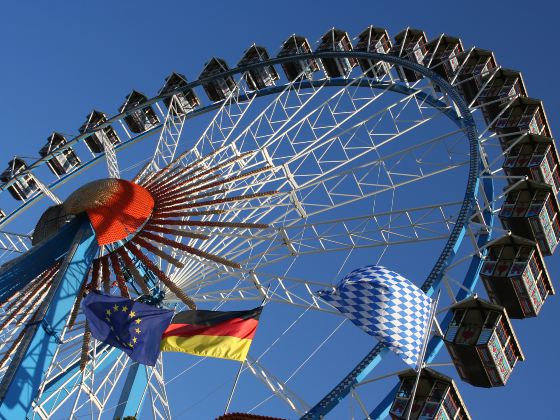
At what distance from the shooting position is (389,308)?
575 inches

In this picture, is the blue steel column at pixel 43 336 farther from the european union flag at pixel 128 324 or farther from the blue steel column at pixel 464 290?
the blue steel column at pixel 464 290

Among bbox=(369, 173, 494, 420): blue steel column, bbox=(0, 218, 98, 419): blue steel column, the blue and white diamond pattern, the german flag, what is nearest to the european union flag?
the german flag

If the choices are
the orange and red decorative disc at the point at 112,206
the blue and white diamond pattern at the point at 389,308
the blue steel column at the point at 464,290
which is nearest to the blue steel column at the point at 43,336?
the orange and red decorative disc at the point at 112,206

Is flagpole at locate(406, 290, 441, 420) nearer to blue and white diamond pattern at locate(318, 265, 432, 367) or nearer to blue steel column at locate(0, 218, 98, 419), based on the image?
blue and white diamond pattern at locate(318, 265, 432, 367)

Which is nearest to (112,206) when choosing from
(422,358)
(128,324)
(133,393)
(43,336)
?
(128,324)

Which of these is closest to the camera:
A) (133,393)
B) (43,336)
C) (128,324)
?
(43,336)

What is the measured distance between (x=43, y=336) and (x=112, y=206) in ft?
14.0

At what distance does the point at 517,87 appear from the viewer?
912 inches

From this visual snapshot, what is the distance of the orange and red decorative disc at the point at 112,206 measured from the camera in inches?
728

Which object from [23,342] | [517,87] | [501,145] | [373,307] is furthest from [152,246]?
[517,87]

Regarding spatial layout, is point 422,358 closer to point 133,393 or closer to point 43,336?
point 43,336

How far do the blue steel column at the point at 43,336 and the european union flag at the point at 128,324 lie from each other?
0.54 metres

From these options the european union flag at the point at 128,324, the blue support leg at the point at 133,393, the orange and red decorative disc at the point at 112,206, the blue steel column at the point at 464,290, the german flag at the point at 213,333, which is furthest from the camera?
the blue support leg at the point at 133,393

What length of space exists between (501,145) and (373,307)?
8.35m
